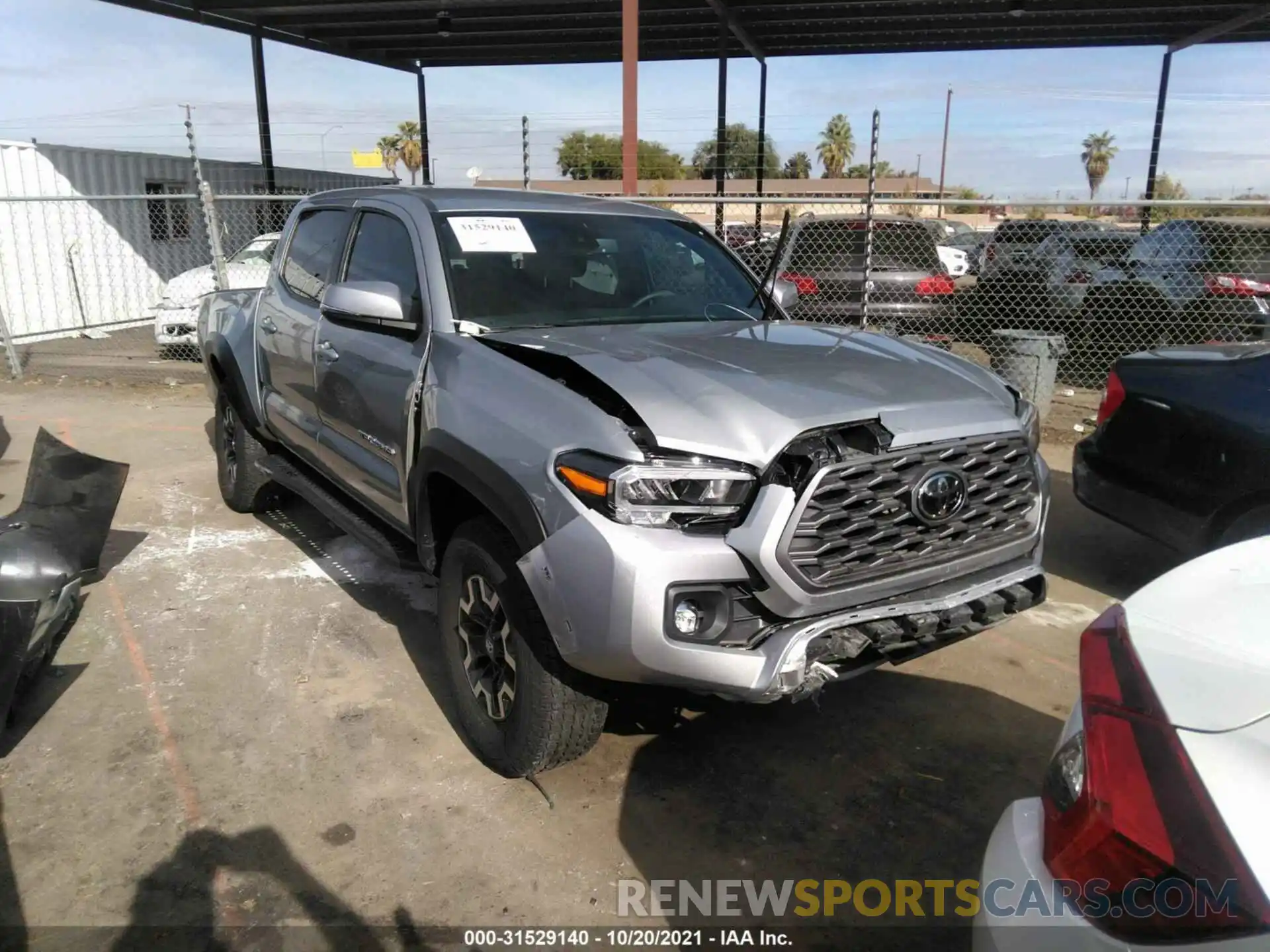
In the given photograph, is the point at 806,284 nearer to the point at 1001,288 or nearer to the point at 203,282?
the point at 1001,288

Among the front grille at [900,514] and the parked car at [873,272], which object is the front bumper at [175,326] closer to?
the parked car at [873,272]

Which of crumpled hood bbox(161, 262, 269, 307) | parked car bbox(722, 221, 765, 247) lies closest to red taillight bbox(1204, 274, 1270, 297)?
parked car bbox(722, 221, 765, 247)

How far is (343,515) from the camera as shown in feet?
13.8

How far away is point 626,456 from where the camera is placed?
2.43m

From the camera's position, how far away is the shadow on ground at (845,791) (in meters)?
2.70

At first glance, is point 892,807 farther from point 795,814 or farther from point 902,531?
point 902,531

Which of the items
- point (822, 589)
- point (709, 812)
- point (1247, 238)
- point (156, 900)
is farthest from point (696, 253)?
point (1247, 238)

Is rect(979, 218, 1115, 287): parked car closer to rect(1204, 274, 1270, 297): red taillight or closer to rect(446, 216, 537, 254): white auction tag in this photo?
rect(1204, 274, 1270, 297): red taillight

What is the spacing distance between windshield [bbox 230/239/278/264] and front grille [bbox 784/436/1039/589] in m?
10.3

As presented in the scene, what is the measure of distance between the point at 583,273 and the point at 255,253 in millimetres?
9347

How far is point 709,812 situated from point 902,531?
1.14 meters

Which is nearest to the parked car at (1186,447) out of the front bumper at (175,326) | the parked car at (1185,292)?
the parked car at (1185,292)

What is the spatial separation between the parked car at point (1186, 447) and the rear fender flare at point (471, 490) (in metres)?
3.25

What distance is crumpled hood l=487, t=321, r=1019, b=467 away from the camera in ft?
8.19
